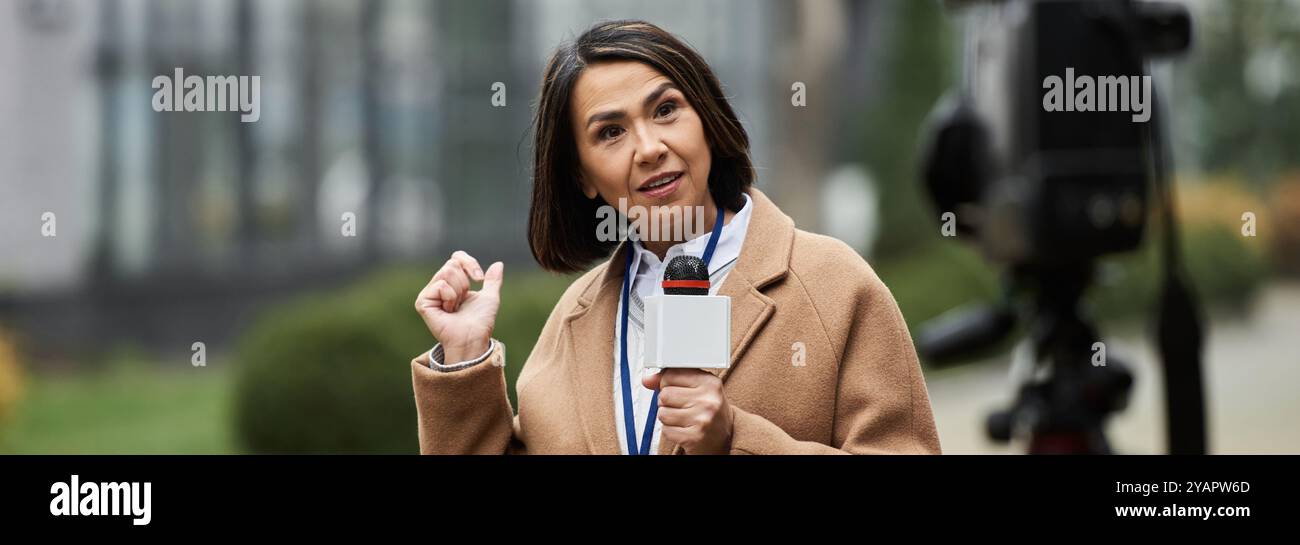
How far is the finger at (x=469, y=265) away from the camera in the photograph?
4.91ft

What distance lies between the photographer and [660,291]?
1580mm

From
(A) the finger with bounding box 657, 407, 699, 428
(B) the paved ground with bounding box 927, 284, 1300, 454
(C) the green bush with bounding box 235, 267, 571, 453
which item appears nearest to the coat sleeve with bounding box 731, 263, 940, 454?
(A) the finger with bounding box 657, 407, 699, 428

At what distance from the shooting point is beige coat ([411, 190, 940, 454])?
1.55m

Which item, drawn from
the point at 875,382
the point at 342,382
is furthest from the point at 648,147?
the point at 342,382

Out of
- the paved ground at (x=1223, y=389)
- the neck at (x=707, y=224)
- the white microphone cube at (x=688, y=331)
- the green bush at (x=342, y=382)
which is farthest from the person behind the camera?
the paved ground at (x=1223, y=389)

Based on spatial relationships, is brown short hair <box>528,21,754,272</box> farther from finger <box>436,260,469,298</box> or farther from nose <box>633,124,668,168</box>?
finger <box>436,260,469,298</box>

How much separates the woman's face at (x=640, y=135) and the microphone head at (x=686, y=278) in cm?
15

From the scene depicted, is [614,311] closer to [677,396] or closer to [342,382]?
[677,396]

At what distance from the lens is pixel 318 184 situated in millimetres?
10641

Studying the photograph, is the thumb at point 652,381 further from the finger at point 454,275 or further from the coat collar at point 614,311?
the finger at point 454,275

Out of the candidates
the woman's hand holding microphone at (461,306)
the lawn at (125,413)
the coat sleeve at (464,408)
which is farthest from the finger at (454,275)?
the lawn at (125,413)

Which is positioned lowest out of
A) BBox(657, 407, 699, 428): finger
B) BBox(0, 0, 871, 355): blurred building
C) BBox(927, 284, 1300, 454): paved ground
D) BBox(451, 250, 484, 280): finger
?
BBox(927, 284, 1300, 454): paved ground
